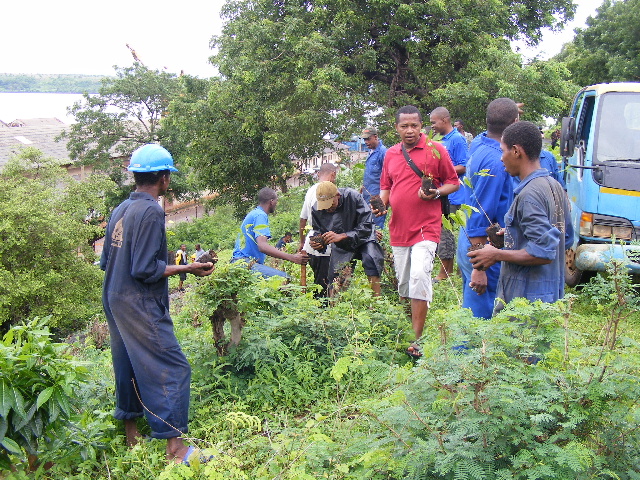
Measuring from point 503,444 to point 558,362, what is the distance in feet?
1.87

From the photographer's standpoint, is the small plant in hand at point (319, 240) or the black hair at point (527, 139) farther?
the small plant in hand at point (319, 240)

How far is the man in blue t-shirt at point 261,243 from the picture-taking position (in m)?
6.54

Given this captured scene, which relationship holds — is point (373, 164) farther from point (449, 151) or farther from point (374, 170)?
point (449, 151)

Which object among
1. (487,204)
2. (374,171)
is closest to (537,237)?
(487,204)

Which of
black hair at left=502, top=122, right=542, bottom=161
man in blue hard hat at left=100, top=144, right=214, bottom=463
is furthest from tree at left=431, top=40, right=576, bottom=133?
man in blue hard hat at left=100, top=144, right=214, bottom=463

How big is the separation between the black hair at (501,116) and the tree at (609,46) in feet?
83.0

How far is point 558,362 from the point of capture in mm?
2951

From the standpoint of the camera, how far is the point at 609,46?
2891 cm

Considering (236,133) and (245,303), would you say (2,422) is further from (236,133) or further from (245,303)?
(236,133)

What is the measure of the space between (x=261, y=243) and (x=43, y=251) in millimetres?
18497

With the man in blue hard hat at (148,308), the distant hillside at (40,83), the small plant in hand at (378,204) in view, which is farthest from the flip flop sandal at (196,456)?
the distant hillside at (40,83)

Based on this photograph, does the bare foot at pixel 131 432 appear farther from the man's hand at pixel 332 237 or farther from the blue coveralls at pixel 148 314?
the man's hand at pixel 332 237

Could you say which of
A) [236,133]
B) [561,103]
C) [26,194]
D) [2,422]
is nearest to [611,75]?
[561,103]

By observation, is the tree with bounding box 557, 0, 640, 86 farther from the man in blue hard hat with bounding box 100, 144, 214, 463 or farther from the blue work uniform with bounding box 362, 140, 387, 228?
the man in blue hard hat with bounding box 100, 144, 214, 463
